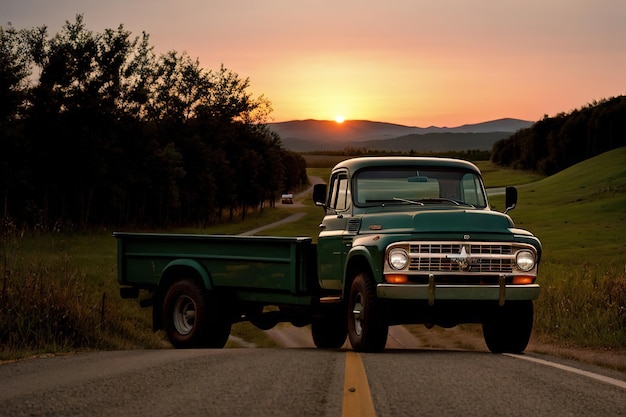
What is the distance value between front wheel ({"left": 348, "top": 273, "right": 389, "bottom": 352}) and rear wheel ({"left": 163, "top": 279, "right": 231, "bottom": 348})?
3200mm

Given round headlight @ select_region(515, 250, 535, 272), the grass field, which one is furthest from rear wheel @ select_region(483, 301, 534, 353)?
the grass field

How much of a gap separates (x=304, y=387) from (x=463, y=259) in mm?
4025

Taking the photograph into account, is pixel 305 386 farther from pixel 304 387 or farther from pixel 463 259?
pixel 463 259

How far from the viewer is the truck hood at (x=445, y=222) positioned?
11.1 meters

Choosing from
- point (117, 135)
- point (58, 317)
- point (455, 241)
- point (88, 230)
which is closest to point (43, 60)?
point (117, 135)

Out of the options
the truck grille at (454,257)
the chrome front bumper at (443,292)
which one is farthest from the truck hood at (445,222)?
the chrome front bumper at (443,292)

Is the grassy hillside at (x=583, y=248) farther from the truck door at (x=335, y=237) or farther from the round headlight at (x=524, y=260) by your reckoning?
the truck door at (x=335, y=237)

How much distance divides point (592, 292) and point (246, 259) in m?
9.36

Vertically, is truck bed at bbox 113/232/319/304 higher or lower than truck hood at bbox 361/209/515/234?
lower

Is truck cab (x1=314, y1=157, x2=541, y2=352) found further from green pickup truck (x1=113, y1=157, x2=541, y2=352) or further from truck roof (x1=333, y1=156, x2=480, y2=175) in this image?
truck roof (x1=333, y1=156, x2=480, y2=175)

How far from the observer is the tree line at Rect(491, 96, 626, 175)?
127438mm

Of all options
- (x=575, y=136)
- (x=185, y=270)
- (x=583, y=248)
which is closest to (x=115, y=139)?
(x=583, y=248)

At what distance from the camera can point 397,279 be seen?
10.9 m

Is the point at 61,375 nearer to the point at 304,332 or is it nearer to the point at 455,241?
the point at 455,241
